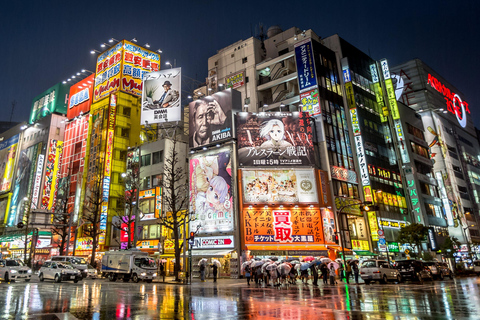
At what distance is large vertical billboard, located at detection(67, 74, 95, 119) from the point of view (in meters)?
63.4

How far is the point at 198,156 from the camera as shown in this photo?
1655 inches

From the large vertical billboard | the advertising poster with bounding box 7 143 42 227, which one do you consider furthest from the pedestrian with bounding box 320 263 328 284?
the advertising poster with bounding box 7 143 42 227

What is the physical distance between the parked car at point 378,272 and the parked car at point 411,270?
106 cm

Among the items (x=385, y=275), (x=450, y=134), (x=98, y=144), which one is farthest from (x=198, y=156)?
(x=450, y=134)

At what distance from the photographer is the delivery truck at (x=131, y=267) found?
92.8ft

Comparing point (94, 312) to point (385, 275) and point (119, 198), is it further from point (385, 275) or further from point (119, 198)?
point (119, 198)

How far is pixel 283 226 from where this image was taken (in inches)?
1479

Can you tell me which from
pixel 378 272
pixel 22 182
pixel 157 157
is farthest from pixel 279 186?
pixel 22 182

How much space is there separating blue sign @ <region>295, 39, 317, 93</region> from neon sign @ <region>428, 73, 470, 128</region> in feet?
154

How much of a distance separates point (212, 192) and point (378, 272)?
20408mm

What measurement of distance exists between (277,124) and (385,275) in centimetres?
2152

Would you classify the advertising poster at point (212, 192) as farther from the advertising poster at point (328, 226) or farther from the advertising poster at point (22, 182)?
the advertising poster at point (22, 182)

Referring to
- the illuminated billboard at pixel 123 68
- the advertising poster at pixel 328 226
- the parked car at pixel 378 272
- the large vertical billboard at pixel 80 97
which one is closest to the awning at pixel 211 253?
the advertising poster at pixel 328 226

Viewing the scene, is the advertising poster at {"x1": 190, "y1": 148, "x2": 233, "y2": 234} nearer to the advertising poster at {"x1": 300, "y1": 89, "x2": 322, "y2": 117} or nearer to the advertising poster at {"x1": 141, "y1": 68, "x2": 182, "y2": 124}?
the advertising poster at {"x1": 141, "y1": 68, "x2": 182, "y2": 124}
